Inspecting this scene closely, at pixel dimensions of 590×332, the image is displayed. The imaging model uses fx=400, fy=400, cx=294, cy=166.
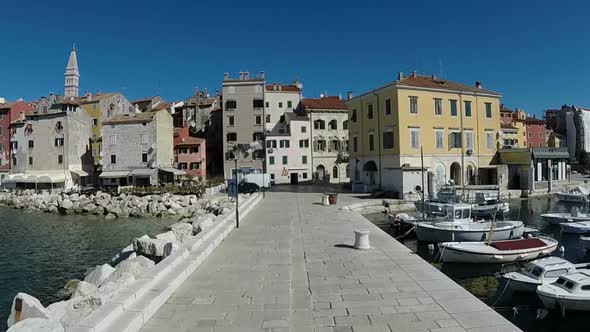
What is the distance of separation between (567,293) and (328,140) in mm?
47186

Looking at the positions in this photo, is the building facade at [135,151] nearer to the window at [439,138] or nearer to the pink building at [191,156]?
the pink building at [191,156]

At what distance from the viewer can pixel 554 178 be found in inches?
1811

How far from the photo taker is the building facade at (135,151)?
52531mm

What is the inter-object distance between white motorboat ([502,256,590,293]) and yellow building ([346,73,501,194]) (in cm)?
2290

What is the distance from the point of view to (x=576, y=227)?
23.4 m

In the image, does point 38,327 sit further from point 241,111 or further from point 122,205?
point 241,111

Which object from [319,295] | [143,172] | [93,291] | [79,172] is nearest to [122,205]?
[143,172]

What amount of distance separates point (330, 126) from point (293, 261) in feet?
156

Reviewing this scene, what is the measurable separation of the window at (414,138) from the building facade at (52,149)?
44755 mm

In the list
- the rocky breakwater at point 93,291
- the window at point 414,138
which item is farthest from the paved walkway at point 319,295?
the window at point 414,138

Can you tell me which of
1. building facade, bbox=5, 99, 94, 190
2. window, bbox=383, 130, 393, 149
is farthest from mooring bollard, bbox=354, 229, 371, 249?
building facade, bbox=5, 99, 94, 190

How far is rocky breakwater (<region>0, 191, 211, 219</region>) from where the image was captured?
37.0 meters

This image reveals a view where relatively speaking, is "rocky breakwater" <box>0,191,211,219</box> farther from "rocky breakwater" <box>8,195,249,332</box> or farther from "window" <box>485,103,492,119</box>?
"window" <box>485,103,492,119</box>

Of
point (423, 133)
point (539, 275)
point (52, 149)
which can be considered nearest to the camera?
point (539, 275)
